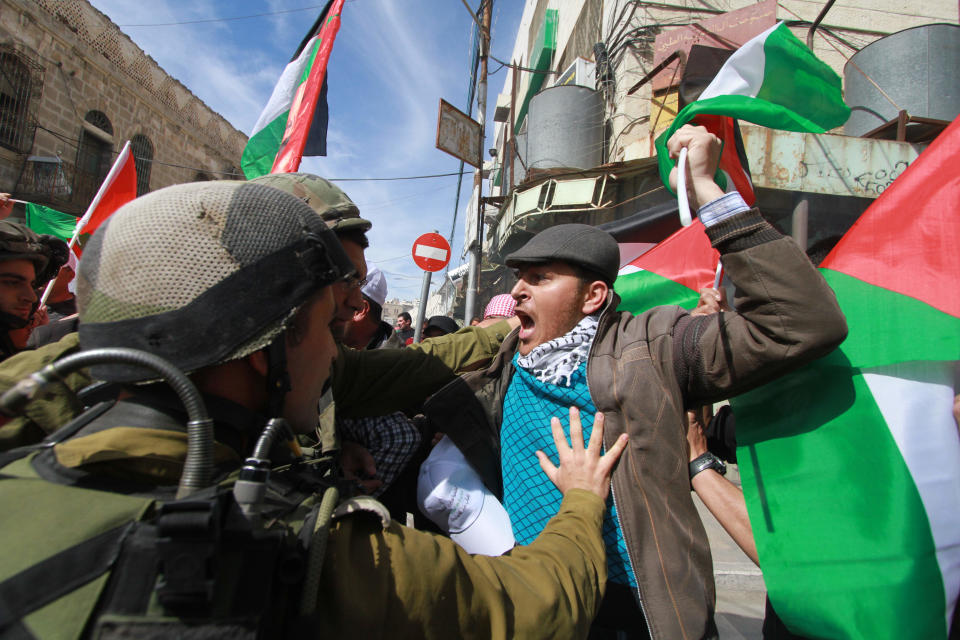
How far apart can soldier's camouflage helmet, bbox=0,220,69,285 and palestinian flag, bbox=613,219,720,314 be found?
3.11 m

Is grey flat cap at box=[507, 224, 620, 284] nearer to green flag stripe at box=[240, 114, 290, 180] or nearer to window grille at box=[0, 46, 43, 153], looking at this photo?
green flag stripe at box=[240, 114, 290, 180]

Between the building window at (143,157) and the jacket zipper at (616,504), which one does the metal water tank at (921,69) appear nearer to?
the jacket zipper at (616,504)

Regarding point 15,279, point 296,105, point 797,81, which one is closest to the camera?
point 797,81

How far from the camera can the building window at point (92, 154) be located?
1459cm

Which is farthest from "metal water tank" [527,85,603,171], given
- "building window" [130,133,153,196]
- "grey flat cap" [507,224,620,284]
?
"building window" [130,133,153,196]

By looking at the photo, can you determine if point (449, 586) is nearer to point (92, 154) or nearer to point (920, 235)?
point (920, 235)

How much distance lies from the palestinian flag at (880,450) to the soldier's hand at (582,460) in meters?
0.51

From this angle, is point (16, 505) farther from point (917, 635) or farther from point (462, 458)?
point (917, 635)

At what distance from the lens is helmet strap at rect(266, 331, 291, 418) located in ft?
3.02

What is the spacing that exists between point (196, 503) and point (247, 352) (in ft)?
1.07

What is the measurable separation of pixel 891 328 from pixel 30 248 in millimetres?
3826

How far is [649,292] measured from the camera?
254 cm

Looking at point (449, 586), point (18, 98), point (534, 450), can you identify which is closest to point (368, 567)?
point (449, 586)

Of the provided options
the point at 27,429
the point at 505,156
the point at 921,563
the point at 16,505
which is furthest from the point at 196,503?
the point at 505,156
